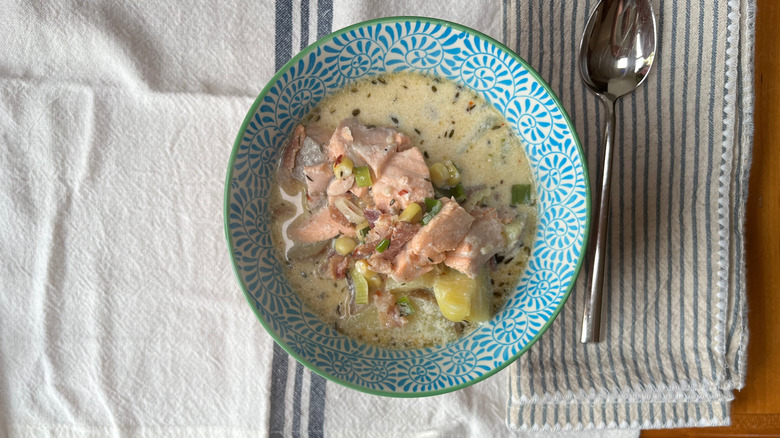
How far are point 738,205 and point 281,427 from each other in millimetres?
2169

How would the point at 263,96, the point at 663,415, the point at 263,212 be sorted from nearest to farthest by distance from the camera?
the point at 263,96 < the point at 263,212 < the point at 663,415

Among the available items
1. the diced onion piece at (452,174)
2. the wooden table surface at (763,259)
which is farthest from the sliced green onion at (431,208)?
the wooden table surface at (763,259)

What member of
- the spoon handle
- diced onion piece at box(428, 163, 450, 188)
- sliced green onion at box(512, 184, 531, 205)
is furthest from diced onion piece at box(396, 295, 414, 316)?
the spoon handle

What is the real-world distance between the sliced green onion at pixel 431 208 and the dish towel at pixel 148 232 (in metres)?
0.86

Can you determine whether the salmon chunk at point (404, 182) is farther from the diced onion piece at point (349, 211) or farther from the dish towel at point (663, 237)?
the dish towel at point (663, 237)

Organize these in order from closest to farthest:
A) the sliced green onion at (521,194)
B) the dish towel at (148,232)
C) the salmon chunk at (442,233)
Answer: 1. the salmon chunk at (442,233)
2. the sliced green onion at (521,194)
3. the dish towel at (148,232)

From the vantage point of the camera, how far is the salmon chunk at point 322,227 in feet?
6.79

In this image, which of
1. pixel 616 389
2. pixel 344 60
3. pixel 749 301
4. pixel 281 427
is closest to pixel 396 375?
pixel 281 427

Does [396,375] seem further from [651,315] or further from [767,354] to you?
[767,354]

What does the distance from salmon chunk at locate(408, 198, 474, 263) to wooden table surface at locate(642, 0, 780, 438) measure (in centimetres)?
131

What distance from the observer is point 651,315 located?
229 cm

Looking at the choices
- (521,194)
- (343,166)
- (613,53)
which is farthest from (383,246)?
(613,53)

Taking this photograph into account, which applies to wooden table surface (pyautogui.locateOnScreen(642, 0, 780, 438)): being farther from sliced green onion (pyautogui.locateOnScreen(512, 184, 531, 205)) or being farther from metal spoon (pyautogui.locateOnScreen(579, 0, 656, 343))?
sliced green onion (pyautogui.locateOnScreen(512, 184, 531, 205))

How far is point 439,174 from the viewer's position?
6.83 feet
